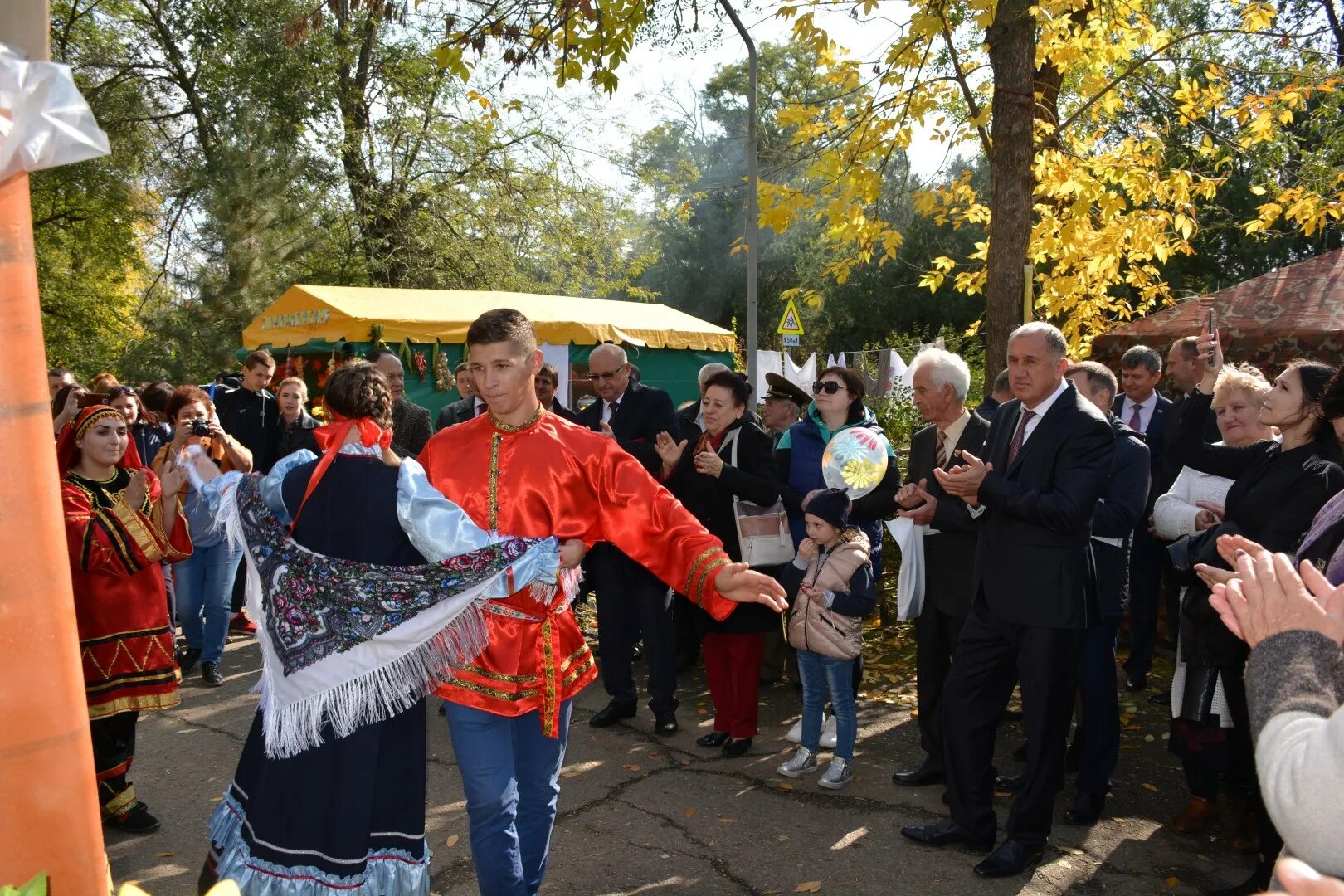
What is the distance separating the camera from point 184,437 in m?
4.95

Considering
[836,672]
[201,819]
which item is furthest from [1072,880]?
[201,819]

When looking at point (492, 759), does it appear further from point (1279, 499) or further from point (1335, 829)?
point (1279, 499)

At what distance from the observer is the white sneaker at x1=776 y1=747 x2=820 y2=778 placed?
5395 mm

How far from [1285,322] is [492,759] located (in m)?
8.26

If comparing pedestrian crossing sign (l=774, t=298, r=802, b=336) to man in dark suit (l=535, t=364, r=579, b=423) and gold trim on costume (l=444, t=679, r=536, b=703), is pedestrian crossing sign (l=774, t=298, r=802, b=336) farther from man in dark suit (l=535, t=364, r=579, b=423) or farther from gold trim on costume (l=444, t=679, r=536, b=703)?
gold trim on costume (l=444, t=679, r=536, b=703)

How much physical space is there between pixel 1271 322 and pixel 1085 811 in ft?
19.7

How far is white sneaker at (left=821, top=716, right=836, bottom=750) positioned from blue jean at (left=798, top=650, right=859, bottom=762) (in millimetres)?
327

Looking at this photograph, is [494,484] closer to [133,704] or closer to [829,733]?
[133,704]

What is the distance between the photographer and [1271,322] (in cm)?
903

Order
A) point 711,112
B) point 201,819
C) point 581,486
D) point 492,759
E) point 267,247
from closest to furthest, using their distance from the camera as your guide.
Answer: point 492,759 < point 581,486 < point 201,819 < point 267,247 < point 711,112

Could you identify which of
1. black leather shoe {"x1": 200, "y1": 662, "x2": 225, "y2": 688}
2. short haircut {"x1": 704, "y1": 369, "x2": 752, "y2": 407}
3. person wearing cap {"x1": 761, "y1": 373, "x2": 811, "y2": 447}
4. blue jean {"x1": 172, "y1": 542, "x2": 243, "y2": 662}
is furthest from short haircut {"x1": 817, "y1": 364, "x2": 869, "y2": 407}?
black leather shoe {"x1": 200, "y1": 662, "x2": 225, "y2": 688}

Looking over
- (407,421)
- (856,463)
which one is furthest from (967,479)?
(407,421)

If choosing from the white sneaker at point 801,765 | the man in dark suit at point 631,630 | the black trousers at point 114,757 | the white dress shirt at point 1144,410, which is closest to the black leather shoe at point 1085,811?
the white sneaker at point 801,765

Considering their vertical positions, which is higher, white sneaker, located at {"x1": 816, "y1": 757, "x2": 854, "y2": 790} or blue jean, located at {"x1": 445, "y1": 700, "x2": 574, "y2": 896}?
blue jean, located at {"x1": 445, "y1": 700, "x2": 574, "y2": 896}
